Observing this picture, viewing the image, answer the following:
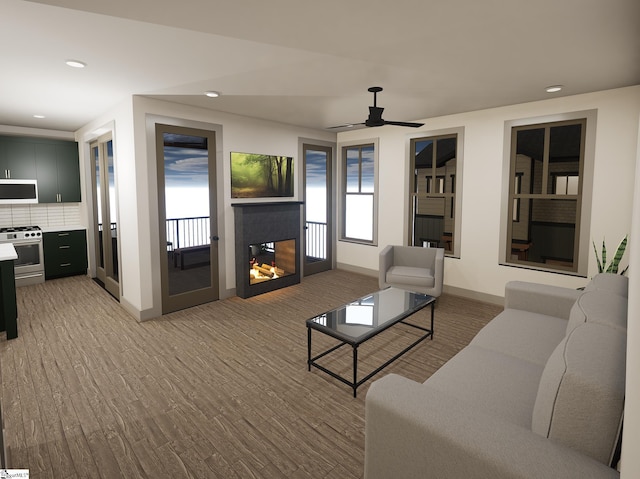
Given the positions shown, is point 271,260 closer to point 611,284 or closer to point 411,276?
point 411,276

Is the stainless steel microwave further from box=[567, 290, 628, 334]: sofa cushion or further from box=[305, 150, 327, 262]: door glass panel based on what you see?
box=[567, 290, 628, 334]: sofa cushion

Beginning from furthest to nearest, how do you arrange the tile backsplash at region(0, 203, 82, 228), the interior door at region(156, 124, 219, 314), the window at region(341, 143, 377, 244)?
1. the window at region(341, 143, 377, 244)
2. the tile backsplash at region(0, 203, 82, 228)
3. the interior door at region(156, 124, 219, 314)

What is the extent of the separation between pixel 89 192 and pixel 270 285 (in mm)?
3652

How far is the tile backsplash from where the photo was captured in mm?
5992

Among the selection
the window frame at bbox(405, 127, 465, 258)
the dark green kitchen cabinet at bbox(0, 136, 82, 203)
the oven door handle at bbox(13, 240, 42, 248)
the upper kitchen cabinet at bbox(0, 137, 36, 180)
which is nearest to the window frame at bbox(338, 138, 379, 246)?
the window frame at bbox(405, 127, 465, 258)

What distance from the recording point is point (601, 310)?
1.95 meters

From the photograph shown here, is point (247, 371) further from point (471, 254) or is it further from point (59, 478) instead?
point (471, 254)

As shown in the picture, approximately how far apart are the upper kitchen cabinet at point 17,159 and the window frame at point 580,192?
291 inches

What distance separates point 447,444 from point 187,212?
6.86 metres

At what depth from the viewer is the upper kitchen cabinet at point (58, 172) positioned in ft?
19.7

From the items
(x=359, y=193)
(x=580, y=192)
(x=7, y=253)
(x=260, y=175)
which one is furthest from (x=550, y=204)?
(x=7, y=253)

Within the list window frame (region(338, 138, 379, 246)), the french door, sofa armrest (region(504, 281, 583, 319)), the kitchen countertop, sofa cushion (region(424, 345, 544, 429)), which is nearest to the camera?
sofa cushion (region(424, 345, 544, 429))

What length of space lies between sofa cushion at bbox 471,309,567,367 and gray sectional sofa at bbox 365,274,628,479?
0.83 feet

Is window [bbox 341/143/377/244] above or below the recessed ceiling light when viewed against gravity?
below
